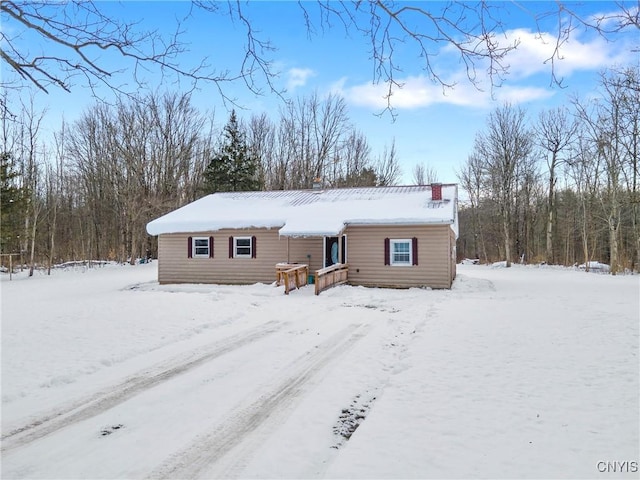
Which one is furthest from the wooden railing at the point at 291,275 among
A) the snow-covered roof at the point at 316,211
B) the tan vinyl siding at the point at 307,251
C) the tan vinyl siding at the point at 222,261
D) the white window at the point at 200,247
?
the white window at the point at 200,247

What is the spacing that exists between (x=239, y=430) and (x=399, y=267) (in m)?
13.1

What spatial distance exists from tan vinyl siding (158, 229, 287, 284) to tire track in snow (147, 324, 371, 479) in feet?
36.3

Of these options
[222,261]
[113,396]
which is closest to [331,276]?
[222,261]

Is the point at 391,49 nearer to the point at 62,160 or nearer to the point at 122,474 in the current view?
the point at 122,474

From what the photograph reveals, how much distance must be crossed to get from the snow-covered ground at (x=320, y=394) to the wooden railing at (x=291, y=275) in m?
4.50

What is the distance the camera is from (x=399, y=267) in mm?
16391

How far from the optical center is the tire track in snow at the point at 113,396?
156 inches

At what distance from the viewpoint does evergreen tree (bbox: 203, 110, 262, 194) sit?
113 feet

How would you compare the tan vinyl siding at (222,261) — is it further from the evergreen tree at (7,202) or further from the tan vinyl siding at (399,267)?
the evergreen tree at (7,202)

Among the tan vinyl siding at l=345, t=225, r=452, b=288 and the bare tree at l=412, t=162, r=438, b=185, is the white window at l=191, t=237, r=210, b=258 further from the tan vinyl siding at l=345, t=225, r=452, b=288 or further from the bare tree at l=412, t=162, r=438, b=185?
the bare tree at l=412, t=162, r=438, b=185

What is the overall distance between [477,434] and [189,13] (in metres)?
4.51

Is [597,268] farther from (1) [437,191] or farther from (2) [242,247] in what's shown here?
(2) [242,247]

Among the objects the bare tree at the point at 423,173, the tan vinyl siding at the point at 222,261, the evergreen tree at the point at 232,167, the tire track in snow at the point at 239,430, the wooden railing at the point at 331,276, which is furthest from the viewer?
the bare tree at the point at 423,173

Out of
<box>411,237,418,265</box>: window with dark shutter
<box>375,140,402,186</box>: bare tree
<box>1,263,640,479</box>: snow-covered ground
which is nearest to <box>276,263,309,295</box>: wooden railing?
<box>411,237,418,265</box>: window with dark shutter
